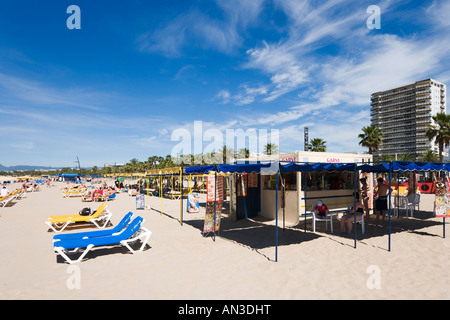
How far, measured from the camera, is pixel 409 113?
306 ft

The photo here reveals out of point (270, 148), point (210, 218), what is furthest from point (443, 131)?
point (210, 218)

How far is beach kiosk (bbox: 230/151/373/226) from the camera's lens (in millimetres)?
10102

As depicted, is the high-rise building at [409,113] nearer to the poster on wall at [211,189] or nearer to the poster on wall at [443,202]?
the poster on wall at [443,202]

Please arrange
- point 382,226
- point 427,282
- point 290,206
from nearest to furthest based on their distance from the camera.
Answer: point 427,282
point 382,226
point 290,206

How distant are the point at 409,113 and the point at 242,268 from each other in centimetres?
11055

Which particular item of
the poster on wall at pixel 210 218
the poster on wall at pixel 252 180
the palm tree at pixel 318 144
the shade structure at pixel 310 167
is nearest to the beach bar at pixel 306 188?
the poster on wall at pixel 252 180

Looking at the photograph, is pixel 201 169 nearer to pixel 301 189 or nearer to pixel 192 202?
pixel 301 189

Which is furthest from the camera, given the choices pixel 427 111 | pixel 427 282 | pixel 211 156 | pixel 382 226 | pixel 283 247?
pixel 427 111

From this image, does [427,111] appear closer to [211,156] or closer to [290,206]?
Answer: [211,156]

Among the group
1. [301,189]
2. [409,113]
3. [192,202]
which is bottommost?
[192,202]
